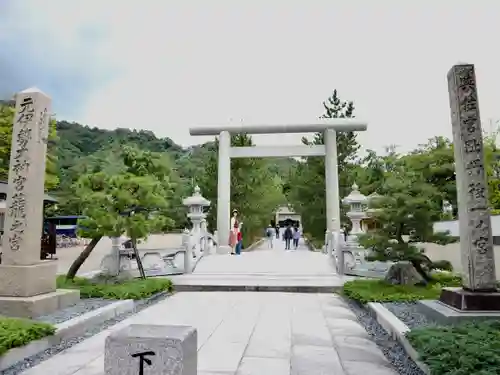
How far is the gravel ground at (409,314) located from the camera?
5.46m

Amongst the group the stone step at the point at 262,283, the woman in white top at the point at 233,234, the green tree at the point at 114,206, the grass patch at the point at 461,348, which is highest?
the green tree at the point at 114,206

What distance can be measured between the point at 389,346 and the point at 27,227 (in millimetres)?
5542

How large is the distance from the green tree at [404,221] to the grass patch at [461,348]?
3655 mm

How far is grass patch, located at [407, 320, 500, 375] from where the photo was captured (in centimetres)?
321

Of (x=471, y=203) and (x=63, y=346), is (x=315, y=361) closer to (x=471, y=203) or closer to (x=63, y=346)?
(x=63, y=346)

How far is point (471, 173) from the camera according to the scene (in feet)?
19.0

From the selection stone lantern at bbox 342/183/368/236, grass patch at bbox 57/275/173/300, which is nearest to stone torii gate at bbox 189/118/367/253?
stone lantern at bbox 342/183/368/236

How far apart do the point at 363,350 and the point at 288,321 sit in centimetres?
175

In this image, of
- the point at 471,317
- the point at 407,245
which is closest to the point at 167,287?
the point at 407,245

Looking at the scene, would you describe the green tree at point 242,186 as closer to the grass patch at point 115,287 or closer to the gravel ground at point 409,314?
the grass patch at point 115,287

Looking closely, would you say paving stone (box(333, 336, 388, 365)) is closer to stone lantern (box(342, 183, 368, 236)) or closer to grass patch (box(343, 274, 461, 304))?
grass patch (box(343, 274, 461, 304))

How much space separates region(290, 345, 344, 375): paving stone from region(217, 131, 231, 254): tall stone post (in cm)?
1121

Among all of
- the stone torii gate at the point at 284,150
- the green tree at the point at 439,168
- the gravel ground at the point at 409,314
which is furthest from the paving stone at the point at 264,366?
the stone torii gate at the point at 284,150

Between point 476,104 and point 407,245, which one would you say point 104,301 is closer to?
point 407,245
